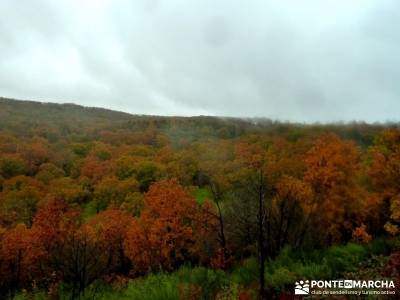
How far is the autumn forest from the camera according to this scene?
1130 centimetres

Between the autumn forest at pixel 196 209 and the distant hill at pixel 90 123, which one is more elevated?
the distant hill at pixel 90 123

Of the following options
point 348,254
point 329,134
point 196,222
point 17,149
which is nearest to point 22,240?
point 196,222

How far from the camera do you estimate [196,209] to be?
1941 inches

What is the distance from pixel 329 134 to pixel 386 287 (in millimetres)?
32357

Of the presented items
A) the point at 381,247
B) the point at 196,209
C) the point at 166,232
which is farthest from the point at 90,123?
the point at 381,247

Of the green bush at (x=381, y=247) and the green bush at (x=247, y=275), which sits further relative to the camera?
the green bush at (x=381, y=247)

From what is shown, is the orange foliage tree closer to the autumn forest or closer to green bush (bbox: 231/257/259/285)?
the autumn forest

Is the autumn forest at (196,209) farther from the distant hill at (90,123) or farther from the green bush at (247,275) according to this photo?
the distant hill at (90,123)

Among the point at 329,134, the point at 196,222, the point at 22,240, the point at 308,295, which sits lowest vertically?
the point at 22,240

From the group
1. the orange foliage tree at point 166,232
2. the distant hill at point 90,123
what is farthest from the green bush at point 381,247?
the distant hill at point 90,123

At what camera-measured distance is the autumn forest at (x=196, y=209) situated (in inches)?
445

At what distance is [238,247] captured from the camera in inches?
1270

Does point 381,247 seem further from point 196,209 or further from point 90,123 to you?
point 90,123

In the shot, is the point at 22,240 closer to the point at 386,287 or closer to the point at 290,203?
the point at 290,203
